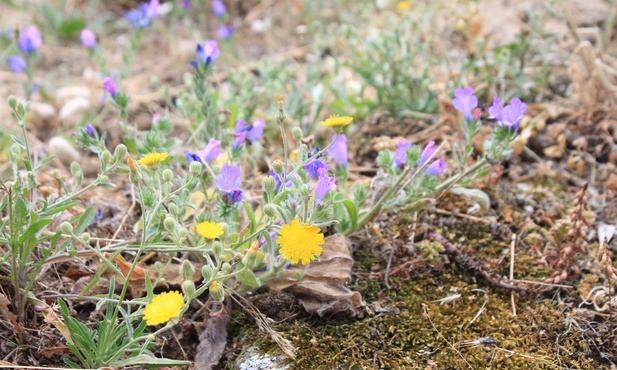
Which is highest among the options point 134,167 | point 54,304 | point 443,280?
point 134,167

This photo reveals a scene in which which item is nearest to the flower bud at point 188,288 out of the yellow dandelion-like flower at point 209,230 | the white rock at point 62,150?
the yellow dandelion-like flower at point 209,230

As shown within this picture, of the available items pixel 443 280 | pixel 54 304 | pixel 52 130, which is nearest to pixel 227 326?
pixel 54 304

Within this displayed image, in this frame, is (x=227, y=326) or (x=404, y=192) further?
(x=404, y=192)

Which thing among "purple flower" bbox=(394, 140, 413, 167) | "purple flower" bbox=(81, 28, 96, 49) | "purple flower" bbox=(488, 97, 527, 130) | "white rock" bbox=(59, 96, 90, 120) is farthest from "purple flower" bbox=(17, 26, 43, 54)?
"purple flower" bbox=(488, 97, 527, 130)

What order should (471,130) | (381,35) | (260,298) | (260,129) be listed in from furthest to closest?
1. (381,35)
2. (260,129)
3. (471,130)
4. (260,298)

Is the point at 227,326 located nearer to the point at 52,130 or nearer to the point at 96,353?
the point at 96,353

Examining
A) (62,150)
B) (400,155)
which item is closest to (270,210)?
(400,155)

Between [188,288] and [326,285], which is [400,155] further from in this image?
[188,288]

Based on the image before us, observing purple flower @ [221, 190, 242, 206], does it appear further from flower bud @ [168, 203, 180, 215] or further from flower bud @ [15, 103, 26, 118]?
flower bud @ [15, 103, 26, 118]
